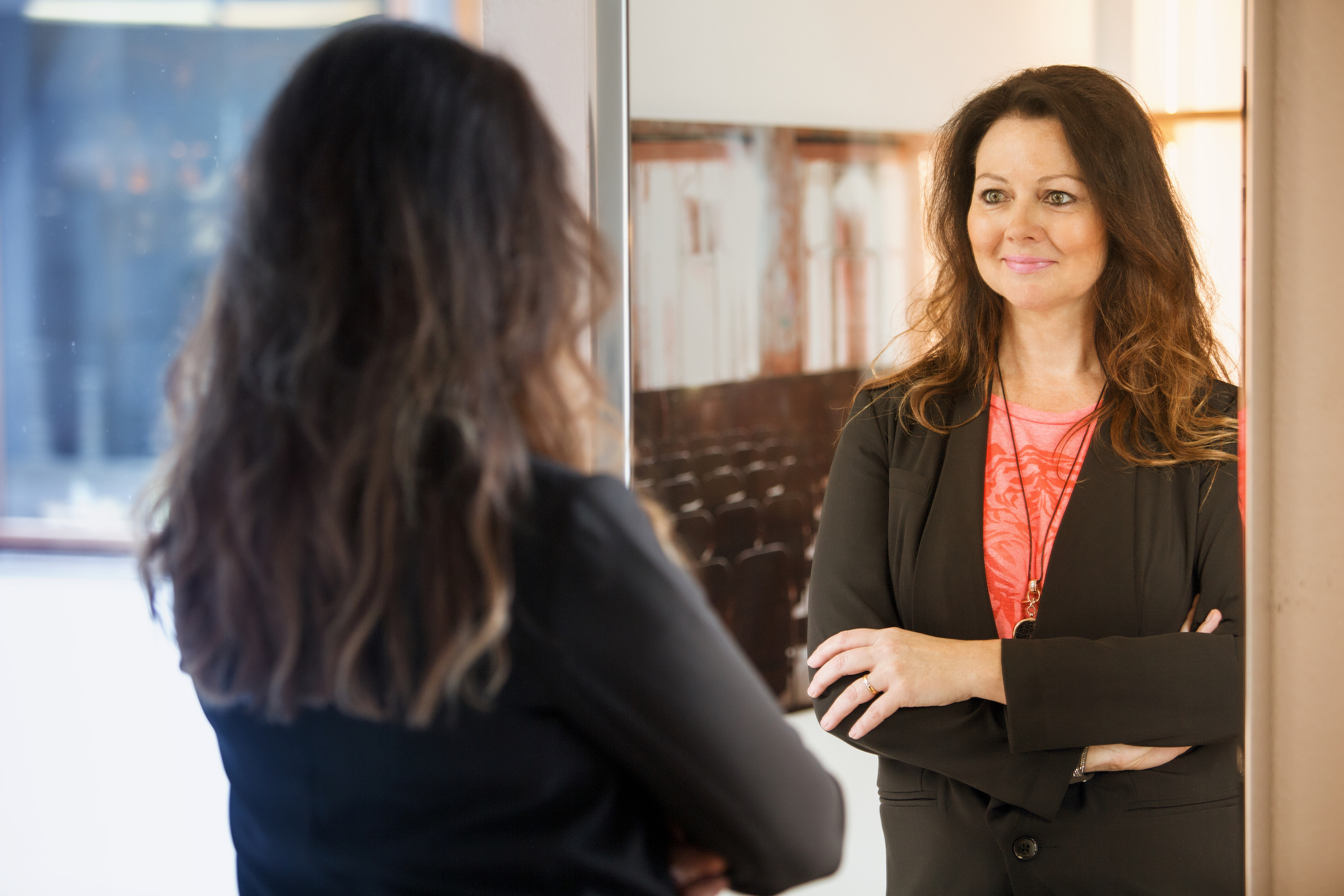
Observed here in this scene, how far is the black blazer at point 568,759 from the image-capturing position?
70 centimetres

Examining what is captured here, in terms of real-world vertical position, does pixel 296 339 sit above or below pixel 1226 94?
below

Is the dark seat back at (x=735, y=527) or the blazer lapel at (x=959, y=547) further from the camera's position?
the dark seat back at (x=735, y=527)

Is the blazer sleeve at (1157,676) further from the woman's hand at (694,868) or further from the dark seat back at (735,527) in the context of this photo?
the woman's hand at (694,868)

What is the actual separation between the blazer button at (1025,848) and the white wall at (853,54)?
0.90m

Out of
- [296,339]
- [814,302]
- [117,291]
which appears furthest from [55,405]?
[814,302]

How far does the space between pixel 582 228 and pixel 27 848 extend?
167 cm

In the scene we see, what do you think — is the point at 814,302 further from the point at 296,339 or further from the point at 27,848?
the point at 27,848

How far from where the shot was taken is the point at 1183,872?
121 cm

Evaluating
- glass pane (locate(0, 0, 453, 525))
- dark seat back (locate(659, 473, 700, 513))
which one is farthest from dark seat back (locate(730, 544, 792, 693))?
glass pane (locate(0, 0, 453, 525))

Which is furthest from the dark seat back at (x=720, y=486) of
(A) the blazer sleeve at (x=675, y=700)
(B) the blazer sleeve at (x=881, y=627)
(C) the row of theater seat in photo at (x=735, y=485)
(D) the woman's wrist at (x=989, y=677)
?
(A) the blazer sleeve at (x=675, y=700)

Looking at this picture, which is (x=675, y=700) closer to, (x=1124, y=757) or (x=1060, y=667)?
(x=1060, y=667)

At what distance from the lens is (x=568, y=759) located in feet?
2.41

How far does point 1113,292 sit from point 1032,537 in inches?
12.7

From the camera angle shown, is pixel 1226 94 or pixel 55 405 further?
pixel 55 405
